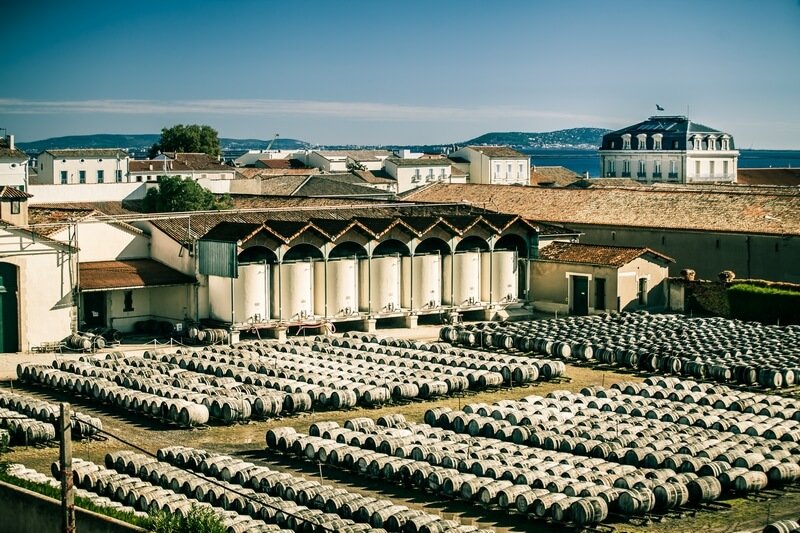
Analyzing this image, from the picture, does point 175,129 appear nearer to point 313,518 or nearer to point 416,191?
point 416,191

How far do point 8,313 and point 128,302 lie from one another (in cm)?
644

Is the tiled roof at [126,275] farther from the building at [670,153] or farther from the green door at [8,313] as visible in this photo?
the building at [670,153]

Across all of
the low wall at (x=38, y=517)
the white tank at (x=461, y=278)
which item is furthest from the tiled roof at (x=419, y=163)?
the low wall at (x=38, y=517)

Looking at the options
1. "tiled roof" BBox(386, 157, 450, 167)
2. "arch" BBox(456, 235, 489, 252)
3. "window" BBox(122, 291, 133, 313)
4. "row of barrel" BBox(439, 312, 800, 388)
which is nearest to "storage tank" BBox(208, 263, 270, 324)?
"window" BBox(122, 291, 133, 313)

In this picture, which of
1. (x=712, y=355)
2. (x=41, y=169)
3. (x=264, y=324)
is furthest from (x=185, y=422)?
(x=41, y=169)

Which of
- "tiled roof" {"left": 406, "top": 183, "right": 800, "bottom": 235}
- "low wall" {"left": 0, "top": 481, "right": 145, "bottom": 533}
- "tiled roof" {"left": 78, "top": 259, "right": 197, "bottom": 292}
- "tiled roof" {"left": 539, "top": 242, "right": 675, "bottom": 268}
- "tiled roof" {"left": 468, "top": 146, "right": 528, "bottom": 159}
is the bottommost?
"low wall" {"left": 0, "top": 481, "right": 145, "bottom": 533}

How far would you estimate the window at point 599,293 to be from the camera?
59094 millimetres

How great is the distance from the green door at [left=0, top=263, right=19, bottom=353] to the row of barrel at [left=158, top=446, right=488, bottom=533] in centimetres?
1944

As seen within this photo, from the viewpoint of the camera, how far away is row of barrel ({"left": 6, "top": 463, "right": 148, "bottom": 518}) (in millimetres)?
25711

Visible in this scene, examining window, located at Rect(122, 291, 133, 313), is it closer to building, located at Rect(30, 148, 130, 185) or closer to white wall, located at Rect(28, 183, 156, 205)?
white wall, located at Rect(28, 183, 156, 205)

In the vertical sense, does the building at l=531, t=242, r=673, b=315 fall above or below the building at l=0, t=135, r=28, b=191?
below

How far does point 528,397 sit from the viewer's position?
1551 inches

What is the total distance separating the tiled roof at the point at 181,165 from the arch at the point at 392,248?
191 ft

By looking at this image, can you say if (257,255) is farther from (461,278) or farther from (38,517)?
(38,517)
